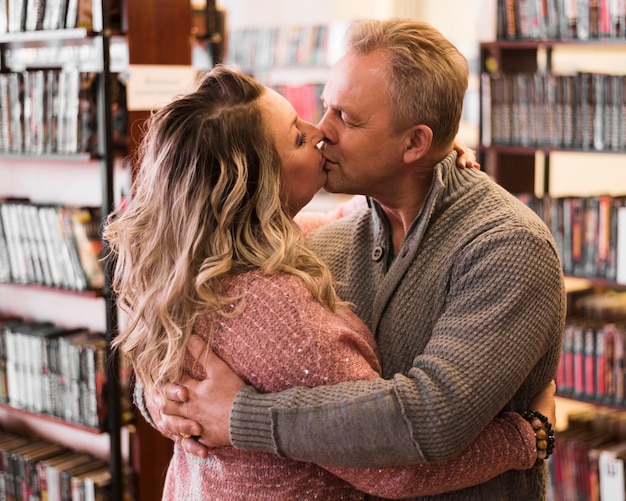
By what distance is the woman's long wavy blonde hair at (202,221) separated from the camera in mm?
1422

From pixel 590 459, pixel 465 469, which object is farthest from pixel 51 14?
pixel 590 459

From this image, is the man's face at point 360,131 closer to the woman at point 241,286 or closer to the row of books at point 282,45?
the woman at point 241,286

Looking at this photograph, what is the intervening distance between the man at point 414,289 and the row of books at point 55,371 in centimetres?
145

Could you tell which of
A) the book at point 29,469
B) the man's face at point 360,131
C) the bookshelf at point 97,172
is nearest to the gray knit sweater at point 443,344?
the man's face at point 360,131

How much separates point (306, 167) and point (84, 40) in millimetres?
1681

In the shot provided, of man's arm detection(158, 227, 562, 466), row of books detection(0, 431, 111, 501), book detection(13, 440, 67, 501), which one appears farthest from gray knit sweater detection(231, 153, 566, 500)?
book detection(13, 440, 67, 501)

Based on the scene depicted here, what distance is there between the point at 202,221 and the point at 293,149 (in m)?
0.23

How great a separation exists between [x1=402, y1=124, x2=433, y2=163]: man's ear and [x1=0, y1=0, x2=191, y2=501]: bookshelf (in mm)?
1377

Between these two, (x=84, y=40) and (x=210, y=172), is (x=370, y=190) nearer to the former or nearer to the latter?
(x=210, y=172)

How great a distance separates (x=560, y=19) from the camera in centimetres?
331

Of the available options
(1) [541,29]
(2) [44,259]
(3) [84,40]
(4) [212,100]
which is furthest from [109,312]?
(1) [541,29]

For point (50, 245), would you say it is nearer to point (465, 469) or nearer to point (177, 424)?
point (177, 424)

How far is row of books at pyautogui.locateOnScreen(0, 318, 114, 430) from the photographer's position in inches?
123

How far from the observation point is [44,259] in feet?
10.4
